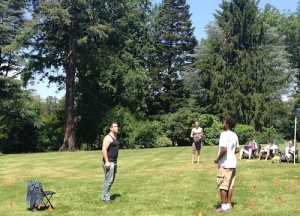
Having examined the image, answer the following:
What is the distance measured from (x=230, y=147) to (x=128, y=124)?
98.3 ft

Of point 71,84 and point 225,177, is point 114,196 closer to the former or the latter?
point 225,177

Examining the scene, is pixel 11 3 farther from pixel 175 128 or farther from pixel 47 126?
pixel 175 128

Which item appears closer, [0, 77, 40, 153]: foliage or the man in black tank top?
the man in black tank top

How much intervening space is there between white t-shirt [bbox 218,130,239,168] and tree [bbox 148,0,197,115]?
40.9 metres

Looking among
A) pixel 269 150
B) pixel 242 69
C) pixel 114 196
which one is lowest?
pixel 114 196

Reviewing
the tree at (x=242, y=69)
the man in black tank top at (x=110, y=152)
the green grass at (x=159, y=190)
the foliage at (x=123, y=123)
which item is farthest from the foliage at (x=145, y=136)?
the man in black tank top at (x=110, y=152)

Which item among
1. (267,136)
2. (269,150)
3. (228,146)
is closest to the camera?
(228,146)

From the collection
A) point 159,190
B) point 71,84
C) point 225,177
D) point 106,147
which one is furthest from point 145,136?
point 225,177

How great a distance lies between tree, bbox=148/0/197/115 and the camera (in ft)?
169

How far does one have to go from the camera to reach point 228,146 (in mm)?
8711

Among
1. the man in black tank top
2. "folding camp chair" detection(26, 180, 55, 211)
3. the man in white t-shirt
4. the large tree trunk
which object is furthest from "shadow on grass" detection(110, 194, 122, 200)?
the large tree trunk

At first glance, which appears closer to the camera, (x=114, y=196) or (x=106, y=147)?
(x=106, y=147)

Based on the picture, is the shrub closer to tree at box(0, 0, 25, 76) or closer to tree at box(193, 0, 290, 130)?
tree at box(193, 0, 290, 130)

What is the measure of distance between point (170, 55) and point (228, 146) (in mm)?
46477
